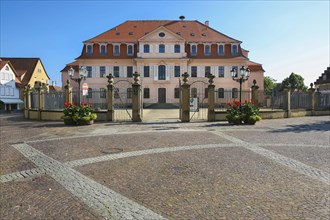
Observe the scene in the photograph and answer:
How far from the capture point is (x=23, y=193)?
5.06 metres

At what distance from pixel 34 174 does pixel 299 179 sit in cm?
599

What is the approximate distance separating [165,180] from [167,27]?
4531 cm

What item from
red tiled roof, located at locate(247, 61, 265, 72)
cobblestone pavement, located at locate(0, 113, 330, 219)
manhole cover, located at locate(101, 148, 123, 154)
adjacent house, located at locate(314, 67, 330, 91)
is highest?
red tiled roof, located at locate(247, 61, 265, 72)

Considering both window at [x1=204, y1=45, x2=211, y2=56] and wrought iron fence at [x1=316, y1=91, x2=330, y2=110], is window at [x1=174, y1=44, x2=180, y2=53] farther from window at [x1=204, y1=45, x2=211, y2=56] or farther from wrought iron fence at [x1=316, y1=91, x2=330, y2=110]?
wrought iron fence at [x1=316, y1=91, x2=330, y2=110]

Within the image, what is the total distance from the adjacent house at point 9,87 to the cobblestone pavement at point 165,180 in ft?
139

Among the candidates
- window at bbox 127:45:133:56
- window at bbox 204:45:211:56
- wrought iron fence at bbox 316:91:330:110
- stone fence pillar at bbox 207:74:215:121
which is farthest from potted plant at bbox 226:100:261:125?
window at bbox 127:45:133:56

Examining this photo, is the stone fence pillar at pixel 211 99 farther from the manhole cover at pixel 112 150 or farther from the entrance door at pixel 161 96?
the entrance door at pixel 161 96

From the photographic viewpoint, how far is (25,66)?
179ft

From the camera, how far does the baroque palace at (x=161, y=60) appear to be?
1704 inches

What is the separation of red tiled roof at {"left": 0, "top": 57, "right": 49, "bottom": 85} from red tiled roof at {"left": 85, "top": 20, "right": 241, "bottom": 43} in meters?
17.4

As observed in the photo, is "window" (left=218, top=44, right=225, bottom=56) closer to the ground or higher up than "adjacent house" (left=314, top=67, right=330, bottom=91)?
higher up

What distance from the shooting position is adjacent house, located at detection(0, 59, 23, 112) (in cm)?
4556

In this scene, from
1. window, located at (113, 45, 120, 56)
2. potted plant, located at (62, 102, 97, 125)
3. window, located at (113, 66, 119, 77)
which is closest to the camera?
potted plant, located at (62, 102, 97, 125)

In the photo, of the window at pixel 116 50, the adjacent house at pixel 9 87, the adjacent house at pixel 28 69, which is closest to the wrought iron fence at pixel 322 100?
the window at pixel 116 50
